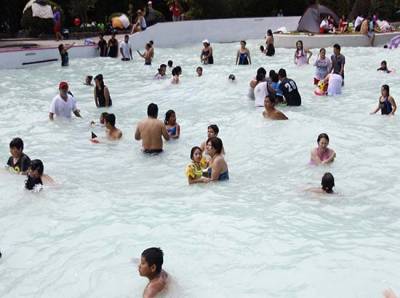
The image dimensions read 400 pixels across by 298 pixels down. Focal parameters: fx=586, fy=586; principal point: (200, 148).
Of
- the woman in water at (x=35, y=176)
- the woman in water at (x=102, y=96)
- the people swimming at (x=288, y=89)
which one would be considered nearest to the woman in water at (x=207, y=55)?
the woman in water at (x=102, y=96)

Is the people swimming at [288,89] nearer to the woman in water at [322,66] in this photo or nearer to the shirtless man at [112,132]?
the woman in water at [322,66]

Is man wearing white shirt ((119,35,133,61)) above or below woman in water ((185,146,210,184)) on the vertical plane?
above

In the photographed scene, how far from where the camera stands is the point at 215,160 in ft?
31.0

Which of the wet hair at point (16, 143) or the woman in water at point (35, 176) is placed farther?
the wet hair at point (16, 143)

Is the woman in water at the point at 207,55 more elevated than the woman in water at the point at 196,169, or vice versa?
the woman in water at the point at 207,55

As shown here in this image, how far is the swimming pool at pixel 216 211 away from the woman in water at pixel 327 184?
14 cm

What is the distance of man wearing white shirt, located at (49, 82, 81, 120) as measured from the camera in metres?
14.3

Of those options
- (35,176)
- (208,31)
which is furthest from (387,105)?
(208,31)

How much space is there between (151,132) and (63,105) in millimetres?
3691

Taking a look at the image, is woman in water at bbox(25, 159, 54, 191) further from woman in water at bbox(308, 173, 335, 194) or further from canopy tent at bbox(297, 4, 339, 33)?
canopy tent at bbox(297, 4, 339, 33)

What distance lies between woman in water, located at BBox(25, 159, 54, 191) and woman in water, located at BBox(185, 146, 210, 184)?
7.68 feet

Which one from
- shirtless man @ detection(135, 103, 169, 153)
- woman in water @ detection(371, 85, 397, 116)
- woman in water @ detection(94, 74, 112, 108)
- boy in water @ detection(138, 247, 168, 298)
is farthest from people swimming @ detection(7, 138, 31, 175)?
woman in water @ detection(371, 85, 397, 116)

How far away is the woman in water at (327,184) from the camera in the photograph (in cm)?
873

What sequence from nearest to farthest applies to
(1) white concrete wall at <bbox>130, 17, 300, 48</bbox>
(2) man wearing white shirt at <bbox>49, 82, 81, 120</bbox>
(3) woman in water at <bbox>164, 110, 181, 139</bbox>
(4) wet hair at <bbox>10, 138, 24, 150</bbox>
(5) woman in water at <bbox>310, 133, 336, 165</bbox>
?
(4) wet hair at <bbox>10, 138, 24, 150</bbox>
(5) woman in water at <bbox>310, 133, 336, 165</bbox>
(3) woman in water at <bbox>164, 110, 181, 139</bbox>
(2) man wearing white shirt at <bbox>49, 82, 81, 120</bbox>
(1) white concrete wall at <bbox>130, 17, 300, 48</bbox>
